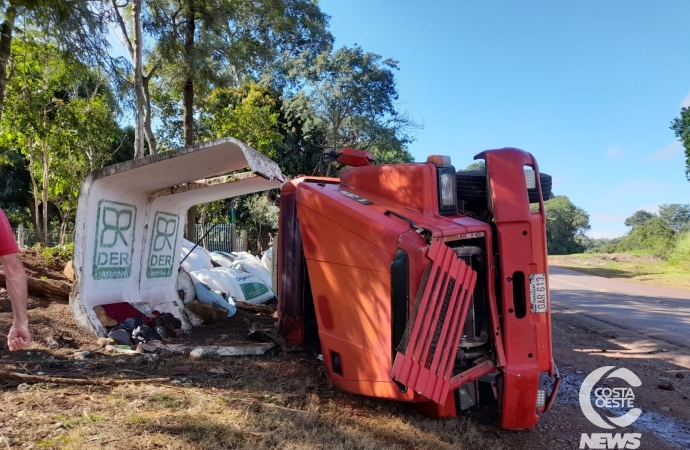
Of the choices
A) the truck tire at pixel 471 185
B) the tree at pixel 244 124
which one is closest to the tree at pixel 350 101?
the tree at pixel 244 124

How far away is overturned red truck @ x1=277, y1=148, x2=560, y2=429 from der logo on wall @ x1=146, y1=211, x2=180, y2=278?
4.06m

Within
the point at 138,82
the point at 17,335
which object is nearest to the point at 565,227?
the point at 138,82

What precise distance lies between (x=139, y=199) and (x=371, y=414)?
15.0 ft

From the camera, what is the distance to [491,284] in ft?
10.5

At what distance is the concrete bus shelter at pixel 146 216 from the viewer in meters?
5.44

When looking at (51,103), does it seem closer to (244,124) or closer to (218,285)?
(244,124)

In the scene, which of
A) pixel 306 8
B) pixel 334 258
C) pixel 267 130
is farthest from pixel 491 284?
pixel 306 8

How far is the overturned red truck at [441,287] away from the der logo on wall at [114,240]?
346 cm

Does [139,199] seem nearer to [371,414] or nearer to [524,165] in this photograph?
[371,414]

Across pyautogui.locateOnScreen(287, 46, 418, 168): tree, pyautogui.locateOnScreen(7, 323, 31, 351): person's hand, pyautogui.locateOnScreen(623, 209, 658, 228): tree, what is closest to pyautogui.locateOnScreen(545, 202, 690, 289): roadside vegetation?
pyautogui.locateOnScreen(623, 209, 658, 228): tree

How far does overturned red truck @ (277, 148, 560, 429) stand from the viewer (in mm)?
2984

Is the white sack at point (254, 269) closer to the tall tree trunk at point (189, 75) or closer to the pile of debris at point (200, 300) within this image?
the pile of debris at point (200, 300)

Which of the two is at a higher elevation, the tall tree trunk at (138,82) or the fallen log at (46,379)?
the tall tree trunk at (138,82)

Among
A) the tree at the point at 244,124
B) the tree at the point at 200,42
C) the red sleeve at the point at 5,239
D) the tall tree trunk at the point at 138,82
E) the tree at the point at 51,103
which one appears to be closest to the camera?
the red sleeve at the point at 5,239
